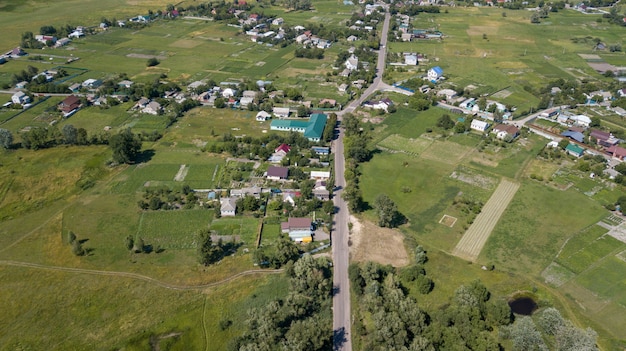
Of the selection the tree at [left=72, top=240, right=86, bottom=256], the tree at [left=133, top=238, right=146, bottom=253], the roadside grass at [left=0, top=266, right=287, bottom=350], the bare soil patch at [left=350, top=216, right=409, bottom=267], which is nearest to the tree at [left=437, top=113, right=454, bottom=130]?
the bare soil patch at [left=350, top=216, right=409, bottom=267]

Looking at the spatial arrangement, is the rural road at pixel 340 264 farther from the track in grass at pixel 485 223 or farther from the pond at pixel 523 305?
the pond at pixel 523 305

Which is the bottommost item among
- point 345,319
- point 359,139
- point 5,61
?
point 345,319

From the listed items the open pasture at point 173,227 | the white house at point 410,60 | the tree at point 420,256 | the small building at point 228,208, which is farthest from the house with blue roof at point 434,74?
the open pasture at point 173,227

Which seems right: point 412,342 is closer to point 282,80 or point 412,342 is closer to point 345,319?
point 345,319

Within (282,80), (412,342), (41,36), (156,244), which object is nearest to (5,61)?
(41,36)

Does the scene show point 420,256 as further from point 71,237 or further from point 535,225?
point 71,237

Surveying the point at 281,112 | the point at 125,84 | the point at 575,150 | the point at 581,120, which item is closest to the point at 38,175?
the point at 125,84
